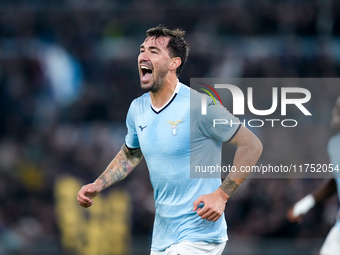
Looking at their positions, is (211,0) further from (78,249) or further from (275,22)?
(78,249)

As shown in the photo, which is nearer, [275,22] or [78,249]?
[78,249]

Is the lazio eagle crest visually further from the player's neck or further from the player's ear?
the player's ear

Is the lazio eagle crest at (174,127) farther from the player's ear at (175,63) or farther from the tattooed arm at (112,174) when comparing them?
the tattooed arm at (112,174)

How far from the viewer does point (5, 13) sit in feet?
49.1

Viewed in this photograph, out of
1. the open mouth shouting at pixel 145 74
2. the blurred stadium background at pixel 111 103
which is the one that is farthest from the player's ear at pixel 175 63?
the blurred stadium background at pixel 111 103

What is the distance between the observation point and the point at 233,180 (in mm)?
5137

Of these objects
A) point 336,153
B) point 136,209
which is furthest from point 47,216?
point 336,153

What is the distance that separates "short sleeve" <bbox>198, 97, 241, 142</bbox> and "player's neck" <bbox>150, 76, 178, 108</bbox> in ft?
1.27

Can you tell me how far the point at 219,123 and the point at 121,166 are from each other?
3.49ft

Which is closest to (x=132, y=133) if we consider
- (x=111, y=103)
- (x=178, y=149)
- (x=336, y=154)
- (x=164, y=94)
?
(x=164, y=94)

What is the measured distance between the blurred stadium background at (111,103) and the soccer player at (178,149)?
5.20 metres

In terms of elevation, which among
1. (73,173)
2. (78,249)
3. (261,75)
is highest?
(261,75)

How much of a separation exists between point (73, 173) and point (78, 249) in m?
1.31

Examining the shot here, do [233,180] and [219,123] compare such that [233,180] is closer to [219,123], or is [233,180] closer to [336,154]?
[219,123]
